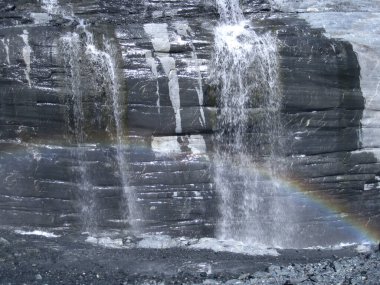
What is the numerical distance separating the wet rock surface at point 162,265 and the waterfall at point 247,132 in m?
0.49

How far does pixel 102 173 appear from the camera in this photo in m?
7.35

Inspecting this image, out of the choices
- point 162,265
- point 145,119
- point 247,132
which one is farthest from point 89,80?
point 162,265

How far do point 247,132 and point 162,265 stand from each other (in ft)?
6.27

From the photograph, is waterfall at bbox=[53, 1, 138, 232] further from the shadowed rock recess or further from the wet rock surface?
the wet rock surface

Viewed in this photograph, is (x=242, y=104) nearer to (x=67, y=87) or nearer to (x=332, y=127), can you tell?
(x=332, y=127)

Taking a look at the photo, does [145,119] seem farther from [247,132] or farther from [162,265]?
[162,265]

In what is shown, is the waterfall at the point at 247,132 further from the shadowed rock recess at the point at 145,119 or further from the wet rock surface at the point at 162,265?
the wet rock surface at the point at 162,265

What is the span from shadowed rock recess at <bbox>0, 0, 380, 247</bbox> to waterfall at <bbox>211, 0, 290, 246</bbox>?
→ 90 mm

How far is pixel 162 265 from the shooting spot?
22.0 feet

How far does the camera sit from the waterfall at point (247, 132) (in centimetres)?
730

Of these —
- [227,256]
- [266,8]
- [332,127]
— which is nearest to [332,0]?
[266,8]

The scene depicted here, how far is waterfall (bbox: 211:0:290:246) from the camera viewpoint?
7297mm

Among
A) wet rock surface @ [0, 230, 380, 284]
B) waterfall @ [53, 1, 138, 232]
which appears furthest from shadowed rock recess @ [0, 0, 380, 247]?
wet rock surface @ [0, 230, 380, 284]

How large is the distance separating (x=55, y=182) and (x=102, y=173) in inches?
23.1
